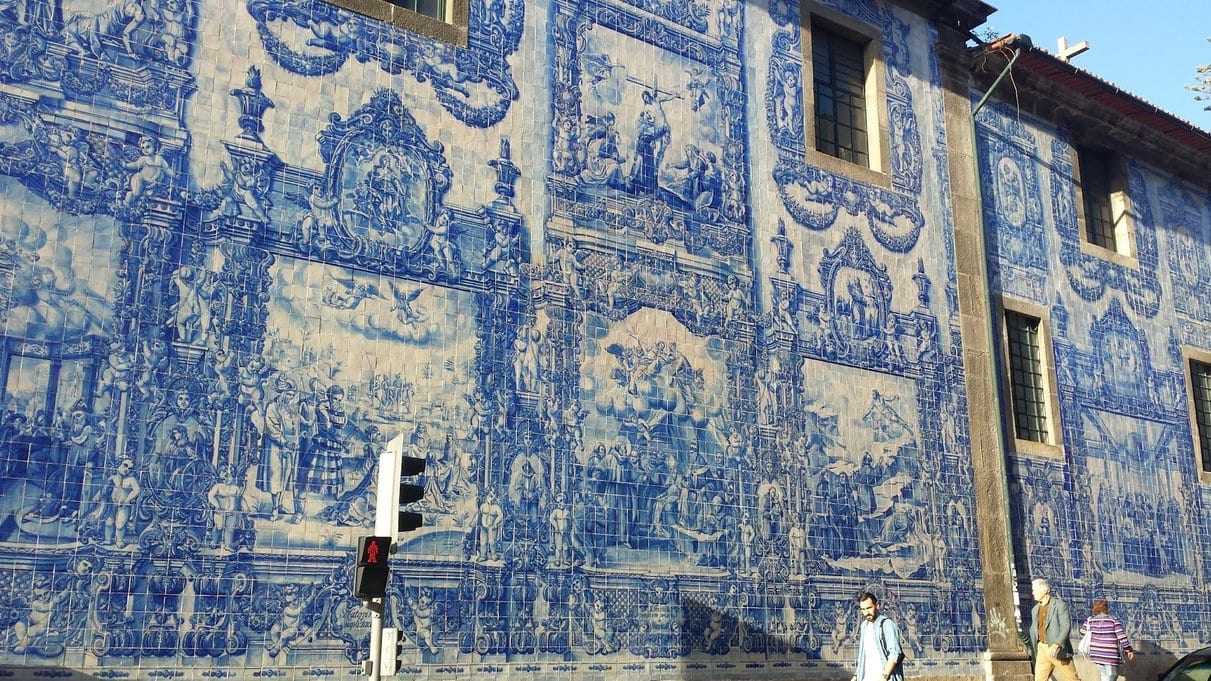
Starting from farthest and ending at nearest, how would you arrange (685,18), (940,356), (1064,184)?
(1064,184) → (940,356) → (685,18)

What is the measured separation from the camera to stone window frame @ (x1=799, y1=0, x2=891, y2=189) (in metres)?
12.5

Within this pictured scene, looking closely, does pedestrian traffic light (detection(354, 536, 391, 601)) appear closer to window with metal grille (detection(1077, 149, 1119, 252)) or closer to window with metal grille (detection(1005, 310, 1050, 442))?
window with metal grille (detection(1005, 310, 1050, 442))

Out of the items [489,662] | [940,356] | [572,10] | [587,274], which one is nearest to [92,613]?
[489,662]

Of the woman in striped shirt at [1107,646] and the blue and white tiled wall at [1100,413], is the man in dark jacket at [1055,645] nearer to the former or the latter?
the woman in striped shirt at [1107,646]

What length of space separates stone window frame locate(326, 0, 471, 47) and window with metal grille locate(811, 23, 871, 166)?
14.3 feet

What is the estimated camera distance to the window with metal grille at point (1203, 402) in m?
15.9

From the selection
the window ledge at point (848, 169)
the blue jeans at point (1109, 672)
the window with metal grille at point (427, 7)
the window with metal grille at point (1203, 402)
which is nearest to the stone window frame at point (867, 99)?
the window ledge at point (848, 169)

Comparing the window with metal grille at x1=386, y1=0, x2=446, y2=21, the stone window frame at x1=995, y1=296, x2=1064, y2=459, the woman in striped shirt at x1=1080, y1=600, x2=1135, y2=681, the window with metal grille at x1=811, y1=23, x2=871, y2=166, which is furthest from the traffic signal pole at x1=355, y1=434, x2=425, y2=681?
the stone window frame at x1=995, y1=296, x2=1064, y2=459

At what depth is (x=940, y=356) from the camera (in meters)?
12.9

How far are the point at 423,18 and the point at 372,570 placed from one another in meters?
4.92

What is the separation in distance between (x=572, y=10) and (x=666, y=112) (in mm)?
1264

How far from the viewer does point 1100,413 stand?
47.6ft

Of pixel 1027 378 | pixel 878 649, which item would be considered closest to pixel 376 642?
pixel 878 649

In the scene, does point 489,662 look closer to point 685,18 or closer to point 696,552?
point 696,552
